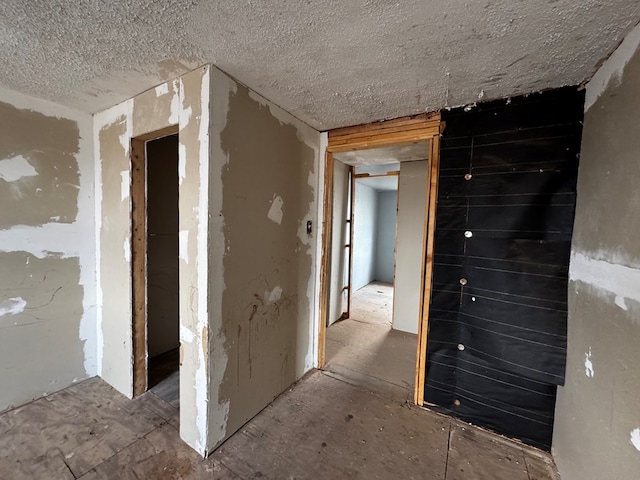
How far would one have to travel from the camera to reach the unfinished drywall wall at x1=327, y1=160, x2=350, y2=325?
139 inches

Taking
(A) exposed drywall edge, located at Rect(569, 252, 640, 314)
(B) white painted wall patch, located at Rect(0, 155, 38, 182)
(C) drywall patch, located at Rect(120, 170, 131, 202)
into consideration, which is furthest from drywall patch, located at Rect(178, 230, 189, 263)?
(A) exposed drywall edge, located at Rect(569, 252, 640, 314)

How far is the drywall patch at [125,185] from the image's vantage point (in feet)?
6.34

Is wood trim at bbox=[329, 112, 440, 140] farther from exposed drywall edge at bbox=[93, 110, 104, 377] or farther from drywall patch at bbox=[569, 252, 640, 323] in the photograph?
exposed drywall edge at bbox=[93, 110, 104, 377]

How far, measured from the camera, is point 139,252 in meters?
1.98

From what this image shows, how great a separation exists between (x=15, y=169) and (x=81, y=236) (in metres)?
0.59

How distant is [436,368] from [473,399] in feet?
0.94

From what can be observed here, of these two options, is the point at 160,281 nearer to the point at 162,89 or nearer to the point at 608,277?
the point at 162,89

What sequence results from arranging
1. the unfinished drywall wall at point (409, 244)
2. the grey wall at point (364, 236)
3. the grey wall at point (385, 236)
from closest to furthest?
the unfinished drywall wall at point (409, 244) → the grey wall at point (364, 236) → the grey wall at point (385, 236)

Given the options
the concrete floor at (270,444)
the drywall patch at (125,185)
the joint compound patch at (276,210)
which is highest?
the drywall patch at (125,185)

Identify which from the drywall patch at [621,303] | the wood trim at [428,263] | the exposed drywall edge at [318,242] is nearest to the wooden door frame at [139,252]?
the exposed drywall edge at [318,242]

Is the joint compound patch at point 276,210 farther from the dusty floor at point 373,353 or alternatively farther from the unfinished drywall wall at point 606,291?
the unfinished drywall wall at point 606,291

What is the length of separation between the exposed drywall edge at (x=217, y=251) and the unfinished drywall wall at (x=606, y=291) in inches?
72.5

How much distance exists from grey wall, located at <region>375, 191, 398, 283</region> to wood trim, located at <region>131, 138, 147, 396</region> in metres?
5.32

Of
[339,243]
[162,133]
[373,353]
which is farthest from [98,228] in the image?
[373,353]
